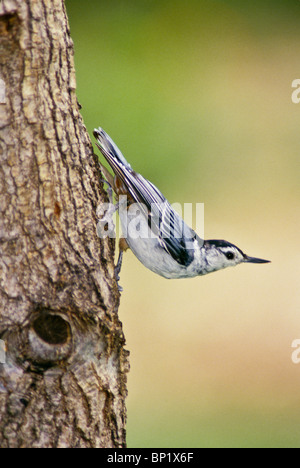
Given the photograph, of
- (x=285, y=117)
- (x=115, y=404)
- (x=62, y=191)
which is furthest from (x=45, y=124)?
(x=285, y=117)

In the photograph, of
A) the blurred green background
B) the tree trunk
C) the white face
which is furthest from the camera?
the blurred green background

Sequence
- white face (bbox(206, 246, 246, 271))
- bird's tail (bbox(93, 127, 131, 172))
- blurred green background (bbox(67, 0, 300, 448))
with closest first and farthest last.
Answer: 1. bird's tail (bbox(93, 127, 131, 172))
2. white face (bbox(206, 246, 246, 271))
3. blurred green background (bbox(67, 0, 300, 448))

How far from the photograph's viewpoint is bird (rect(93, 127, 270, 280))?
3027 mm

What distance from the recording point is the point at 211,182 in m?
6.86

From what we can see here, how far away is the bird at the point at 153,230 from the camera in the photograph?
3.03 metres

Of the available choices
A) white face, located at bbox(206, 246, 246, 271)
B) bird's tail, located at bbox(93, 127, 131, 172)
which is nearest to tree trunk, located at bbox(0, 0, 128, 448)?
bird's tail, located at bbox(93, 127, 131, 172)

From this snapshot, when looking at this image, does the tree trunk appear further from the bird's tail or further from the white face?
the white face

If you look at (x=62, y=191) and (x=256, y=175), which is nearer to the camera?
(x=62, y=191)

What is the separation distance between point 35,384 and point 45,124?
98 centimetres

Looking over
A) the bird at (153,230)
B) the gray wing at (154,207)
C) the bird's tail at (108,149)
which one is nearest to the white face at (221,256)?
the bird at (153,230)

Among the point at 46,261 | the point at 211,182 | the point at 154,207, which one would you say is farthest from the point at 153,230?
the point at 211,182

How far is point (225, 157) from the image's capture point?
707 centimetres

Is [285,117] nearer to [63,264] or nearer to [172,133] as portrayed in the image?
[172,133]

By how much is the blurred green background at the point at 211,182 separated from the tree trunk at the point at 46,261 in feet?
7.57
